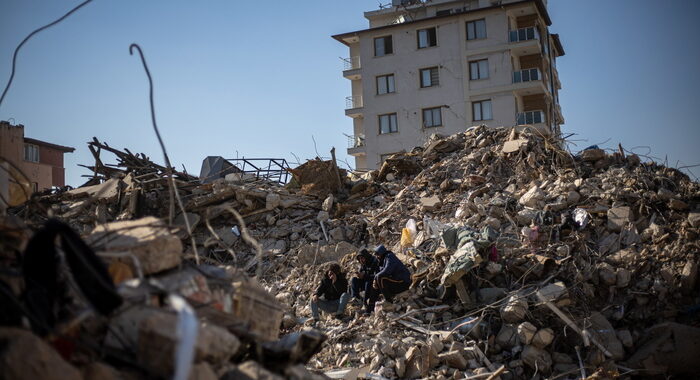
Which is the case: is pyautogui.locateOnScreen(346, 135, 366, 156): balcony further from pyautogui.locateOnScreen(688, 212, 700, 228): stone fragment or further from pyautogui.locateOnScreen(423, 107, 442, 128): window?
pyautogui.locateOnScreen(688, 212, 700, 228): stone fragment

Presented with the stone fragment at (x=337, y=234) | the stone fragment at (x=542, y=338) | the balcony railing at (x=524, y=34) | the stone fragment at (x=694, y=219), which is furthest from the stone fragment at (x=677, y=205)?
the balcony railing at (x=524, y=34)

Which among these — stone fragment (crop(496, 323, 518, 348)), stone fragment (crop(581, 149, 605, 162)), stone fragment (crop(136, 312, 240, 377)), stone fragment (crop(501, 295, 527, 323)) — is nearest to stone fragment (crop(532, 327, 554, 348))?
stone fragment (crop(496, 323, 518, 348))

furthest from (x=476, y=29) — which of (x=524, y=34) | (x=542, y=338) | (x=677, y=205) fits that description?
(x=542, y=338)

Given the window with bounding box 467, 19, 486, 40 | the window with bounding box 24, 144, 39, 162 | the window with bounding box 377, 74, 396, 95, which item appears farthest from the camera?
the window with bounding box 377, 74, 396, 95

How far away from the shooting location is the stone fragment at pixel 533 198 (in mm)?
13406

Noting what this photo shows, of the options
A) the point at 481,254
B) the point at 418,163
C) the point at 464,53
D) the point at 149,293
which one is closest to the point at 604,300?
the point at 481,254

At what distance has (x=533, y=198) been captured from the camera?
13430 millimetres

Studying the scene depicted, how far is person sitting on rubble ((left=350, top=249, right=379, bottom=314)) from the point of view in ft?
37.3

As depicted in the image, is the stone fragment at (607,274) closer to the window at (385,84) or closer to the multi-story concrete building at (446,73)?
the multi-story concrete building at (446,73)

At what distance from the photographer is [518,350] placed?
1033 centimetres

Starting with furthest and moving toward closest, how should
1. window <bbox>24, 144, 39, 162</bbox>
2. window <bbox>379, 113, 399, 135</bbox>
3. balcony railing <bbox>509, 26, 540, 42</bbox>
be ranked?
window <bbox>379, 113, 399, 135</bbox>
window <bbox>24, 144, 39, 162</bbox>
balcony railing <bbox>509, 26, 540, 42</bbox>

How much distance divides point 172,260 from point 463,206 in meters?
9.60

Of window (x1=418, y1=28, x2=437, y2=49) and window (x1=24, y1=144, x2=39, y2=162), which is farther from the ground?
window (x1=418, y1=28, x2=437, y2=49)

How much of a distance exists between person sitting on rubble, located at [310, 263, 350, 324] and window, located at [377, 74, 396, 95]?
25.6 meters
